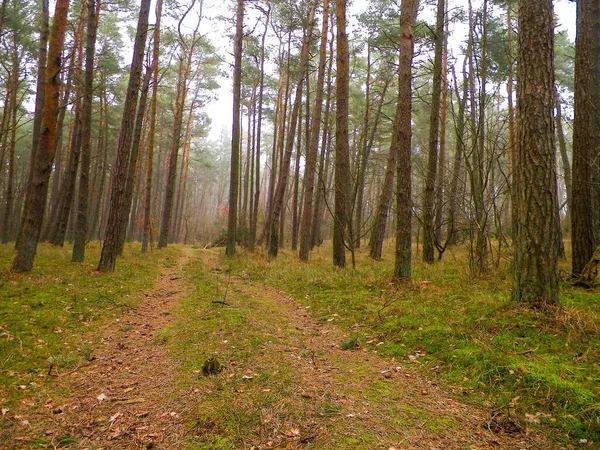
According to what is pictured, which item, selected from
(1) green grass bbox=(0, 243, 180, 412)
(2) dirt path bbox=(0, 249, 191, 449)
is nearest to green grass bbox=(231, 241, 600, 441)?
(2) dirt path bbox=(0, 249, 191, 449)

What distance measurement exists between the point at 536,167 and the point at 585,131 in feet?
11.2

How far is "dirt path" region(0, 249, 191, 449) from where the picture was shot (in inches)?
103

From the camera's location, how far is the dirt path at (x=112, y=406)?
262 centimetres

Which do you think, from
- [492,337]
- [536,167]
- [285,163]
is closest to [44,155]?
[285,163]

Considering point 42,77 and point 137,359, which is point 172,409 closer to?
point 137,359

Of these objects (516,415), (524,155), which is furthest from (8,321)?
(524,155)

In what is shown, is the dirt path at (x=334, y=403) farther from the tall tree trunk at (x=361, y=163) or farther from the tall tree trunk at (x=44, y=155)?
the tall tree trunk at (x=44, y=155)

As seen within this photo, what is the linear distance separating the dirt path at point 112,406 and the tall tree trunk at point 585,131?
6.99 meters

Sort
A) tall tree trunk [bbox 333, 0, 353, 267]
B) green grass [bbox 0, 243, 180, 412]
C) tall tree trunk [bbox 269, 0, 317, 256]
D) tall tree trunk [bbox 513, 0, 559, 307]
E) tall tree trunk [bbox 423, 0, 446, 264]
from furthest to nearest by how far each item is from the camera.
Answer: tall tree trunk [bbox 269, 0, 317, 256] → tall tree trunk [bbox 333, 0, 353, 267] → tall tree trunk [bbox 423, 0, 446, 264] → tall tree trunk [bbox 513, 0, 559, 307] → green grass [bbox 0, 243, 180, 412]

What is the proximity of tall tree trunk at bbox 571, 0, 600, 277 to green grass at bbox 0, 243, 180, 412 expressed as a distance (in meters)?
7.86

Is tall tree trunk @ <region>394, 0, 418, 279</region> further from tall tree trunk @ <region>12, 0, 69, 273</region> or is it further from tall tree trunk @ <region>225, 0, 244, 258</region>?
tall tree trunk @ <region>225, 0, 244, 258</region>

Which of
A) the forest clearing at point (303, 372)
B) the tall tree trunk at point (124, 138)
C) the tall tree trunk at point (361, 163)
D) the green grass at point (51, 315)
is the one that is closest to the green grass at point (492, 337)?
the forest clearing at point (303, 372)

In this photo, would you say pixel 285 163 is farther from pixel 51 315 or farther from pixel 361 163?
pixel 51 315

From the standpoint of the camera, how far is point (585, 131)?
6828 millimetres
